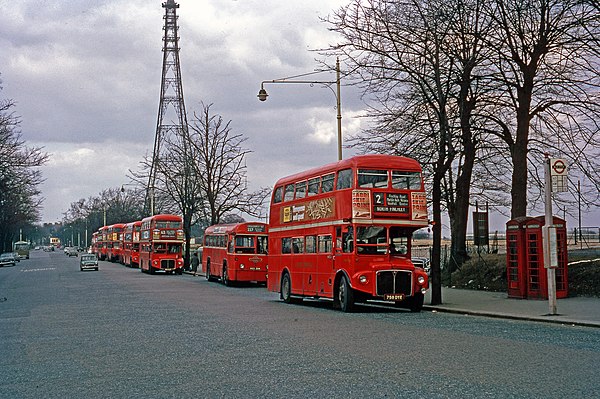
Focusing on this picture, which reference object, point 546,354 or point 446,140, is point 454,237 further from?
point 546,354

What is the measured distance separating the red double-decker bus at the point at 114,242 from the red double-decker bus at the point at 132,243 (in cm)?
346

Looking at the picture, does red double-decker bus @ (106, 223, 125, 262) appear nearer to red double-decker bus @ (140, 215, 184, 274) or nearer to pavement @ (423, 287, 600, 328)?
red double-decker bus @ (140, 215, 184, 274)

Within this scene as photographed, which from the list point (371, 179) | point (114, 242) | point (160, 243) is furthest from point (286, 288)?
point (114, 242)

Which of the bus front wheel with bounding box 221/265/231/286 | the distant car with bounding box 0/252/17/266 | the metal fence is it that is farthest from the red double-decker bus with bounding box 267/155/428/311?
the distant car with bounding box 0/252/17/266

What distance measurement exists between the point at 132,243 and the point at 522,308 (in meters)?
52.8

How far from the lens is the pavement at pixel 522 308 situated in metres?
17.9

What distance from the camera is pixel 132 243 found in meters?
69.4

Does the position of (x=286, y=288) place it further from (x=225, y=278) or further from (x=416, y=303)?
(x=225, y=278)

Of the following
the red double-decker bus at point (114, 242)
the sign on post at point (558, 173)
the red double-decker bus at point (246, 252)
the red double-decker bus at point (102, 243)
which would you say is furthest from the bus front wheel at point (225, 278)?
the red double-decker bus at point (102, 243)

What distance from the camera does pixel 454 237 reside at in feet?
116

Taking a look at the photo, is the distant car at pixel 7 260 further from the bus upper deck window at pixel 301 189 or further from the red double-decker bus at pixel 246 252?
the bus upper deck window at pixel 301 189

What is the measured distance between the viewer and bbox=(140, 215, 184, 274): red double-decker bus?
5669 cm

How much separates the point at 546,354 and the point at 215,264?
32856 millimetres

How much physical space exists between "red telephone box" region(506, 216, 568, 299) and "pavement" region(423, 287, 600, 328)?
1.36 feet
